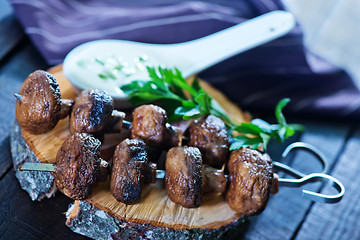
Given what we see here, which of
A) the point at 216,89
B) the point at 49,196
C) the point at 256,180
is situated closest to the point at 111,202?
the point at 49,196

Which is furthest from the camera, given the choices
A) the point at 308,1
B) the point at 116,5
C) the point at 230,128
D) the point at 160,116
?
the point at 308,1

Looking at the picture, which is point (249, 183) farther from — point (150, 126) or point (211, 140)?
point (150, 126)

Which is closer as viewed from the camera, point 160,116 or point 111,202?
point 111,202

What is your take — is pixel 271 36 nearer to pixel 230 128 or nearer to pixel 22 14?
pixel 230 128

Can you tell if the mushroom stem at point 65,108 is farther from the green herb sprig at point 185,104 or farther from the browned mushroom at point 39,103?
the green herb sprig at point 185,104

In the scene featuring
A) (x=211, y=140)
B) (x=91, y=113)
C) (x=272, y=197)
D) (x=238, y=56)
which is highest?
(x=91, y=113)

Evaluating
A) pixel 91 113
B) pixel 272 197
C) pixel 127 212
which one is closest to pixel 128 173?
pixel 127 212

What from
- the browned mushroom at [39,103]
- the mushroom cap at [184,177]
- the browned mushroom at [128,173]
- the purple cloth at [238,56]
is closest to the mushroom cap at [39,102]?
the browned mushroom at [39,103]

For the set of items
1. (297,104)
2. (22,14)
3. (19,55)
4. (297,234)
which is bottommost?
(297,234)
